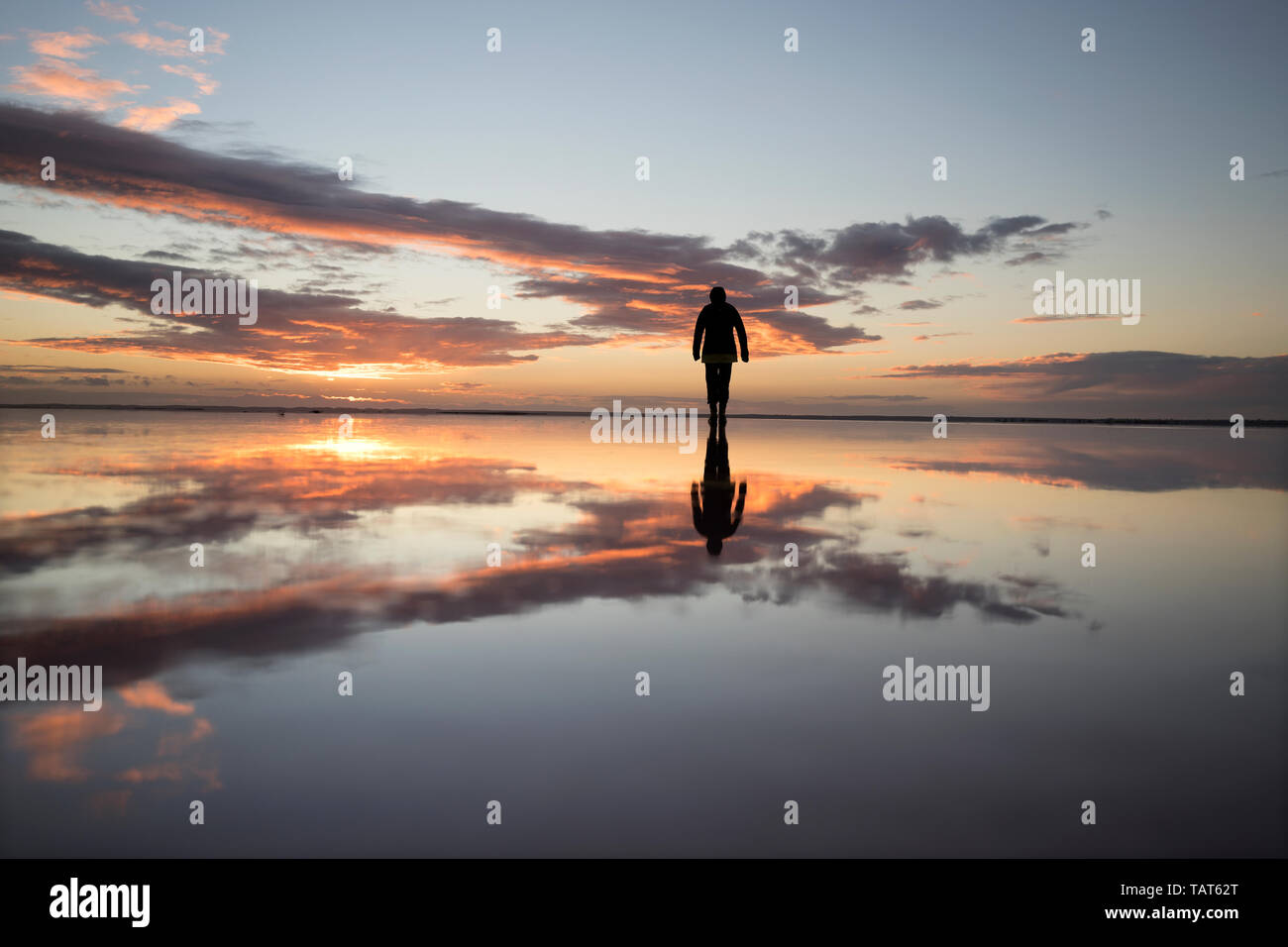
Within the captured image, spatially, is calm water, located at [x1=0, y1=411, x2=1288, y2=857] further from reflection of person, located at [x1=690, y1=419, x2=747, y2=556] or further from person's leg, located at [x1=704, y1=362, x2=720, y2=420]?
person's leg, located at [x1=704, y1=362, x2=720, y2=420]

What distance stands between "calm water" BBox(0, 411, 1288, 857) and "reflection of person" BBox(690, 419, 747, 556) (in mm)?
101

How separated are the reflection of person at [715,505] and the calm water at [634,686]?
0.33ft

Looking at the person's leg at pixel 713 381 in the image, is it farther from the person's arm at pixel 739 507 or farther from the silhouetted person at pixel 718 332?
the person's arm at pixel 739 507

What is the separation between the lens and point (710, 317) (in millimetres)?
14219

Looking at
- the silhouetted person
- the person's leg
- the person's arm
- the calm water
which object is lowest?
the calm water

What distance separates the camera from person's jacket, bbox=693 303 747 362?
1415cm

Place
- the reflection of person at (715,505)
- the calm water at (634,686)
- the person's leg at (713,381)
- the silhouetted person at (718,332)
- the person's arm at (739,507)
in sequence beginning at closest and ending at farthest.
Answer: the calm water at (634,686)
the reflection of person at (715,505)
the person's arm at (739,507)
the silhouetted person at (718,332)
the person's leg at (713,381)

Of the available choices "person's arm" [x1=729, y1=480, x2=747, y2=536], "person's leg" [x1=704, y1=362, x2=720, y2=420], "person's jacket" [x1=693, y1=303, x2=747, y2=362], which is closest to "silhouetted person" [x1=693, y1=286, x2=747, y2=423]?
"person's jacket" [x1=693, y1=303, x2=747, y2=362]

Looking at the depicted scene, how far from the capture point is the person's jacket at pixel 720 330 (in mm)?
14148

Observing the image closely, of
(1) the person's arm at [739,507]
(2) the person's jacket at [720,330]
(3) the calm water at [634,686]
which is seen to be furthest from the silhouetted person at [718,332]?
(3) the calm water at [634,686]

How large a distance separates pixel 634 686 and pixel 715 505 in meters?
4.44

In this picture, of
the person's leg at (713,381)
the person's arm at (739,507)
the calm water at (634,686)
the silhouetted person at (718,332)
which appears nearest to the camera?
the calm water at (634,686)
